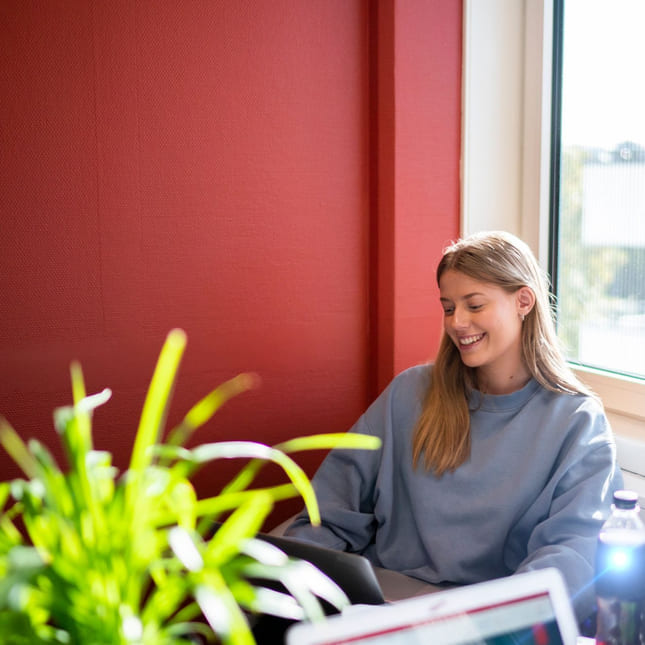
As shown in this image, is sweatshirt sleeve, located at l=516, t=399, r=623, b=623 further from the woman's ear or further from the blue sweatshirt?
the woman's ear

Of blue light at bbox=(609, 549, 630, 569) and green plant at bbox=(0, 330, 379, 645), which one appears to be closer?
green plant at bbox=(0, 330, 379, 645)

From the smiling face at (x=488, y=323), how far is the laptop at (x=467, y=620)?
0.93 m

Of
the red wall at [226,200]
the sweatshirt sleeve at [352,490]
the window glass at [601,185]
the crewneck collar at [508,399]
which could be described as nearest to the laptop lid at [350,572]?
the sweatshirt sleeve at [352,490]

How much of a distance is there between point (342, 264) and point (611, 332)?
0.76m

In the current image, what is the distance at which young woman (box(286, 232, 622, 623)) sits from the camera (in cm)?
172

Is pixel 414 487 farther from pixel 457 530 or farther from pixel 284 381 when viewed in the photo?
pixel 284 381

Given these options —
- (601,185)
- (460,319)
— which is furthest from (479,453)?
(601,185)

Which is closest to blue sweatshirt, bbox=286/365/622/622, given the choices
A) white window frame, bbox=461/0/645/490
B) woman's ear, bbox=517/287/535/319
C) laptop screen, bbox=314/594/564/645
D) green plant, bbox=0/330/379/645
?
woman's ear, bbox=517/287/535/319

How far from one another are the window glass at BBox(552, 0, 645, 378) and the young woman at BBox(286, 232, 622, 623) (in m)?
0.35

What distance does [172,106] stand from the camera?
2092 millimetres

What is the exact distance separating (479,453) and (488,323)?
0.29m

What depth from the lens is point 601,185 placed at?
2201 millimetres

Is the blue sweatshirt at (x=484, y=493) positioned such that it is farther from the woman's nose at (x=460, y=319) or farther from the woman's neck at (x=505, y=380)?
the woman's nose at (x=460, y=319)

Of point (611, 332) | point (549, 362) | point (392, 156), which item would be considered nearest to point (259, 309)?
point (392, 156)
